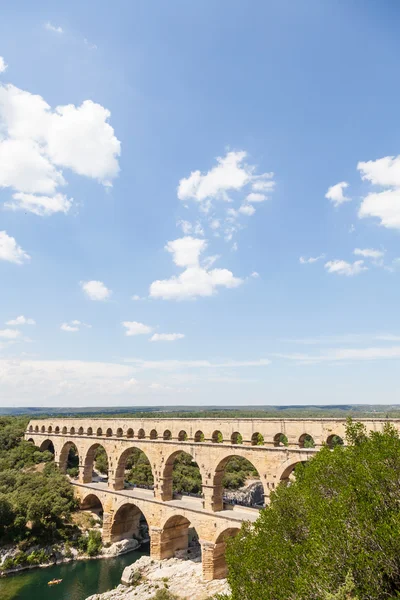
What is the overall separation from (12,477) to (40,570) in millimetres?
12543

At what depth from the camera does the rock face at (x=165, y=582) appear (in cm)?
2569

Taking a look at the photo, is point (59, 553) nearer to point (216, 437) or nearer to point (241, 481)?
point (216, 437)

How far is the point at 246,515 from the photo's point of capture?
2788 centimetres

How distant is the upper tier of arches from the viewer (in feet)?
83.4

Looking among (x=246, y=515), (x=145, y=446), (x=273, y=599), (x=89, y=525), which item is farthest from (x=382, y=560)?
(x=89, y=525)

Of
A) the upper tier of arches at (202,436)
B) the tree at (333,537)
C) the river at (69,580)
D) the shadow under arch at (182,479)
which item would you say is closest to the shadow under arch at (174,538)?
the shadow under arch at (182,479)

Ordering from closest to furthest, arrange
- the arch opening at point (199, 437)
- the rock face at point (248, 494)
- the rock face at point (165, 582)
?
the rock face at point (165, 582)
the arch opening at point (199, 437)
the rock face at point (248, 494)

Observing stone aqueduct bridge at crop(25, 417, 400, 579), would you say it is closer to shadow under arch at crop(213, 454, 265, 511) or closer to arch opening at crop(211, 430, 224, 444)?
arch opening at crop(211, 430, 224, 444)

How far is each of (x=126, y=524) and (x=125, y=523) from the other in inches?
8.9

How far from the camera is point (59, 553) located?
3588 centimetres

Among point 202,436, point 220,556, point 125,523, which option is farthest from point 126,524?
point 220,556

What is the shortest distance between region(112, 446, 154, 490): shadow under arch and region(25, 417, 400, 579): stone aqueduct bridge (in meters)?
0.13

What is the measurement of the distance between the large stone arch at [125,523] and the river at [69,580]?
2248 millimetres

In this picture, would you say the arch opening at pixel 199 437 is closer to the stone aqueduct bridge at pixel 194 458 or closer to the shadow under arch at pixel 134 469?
the stone aqueduct bridge at pixel 194 458
